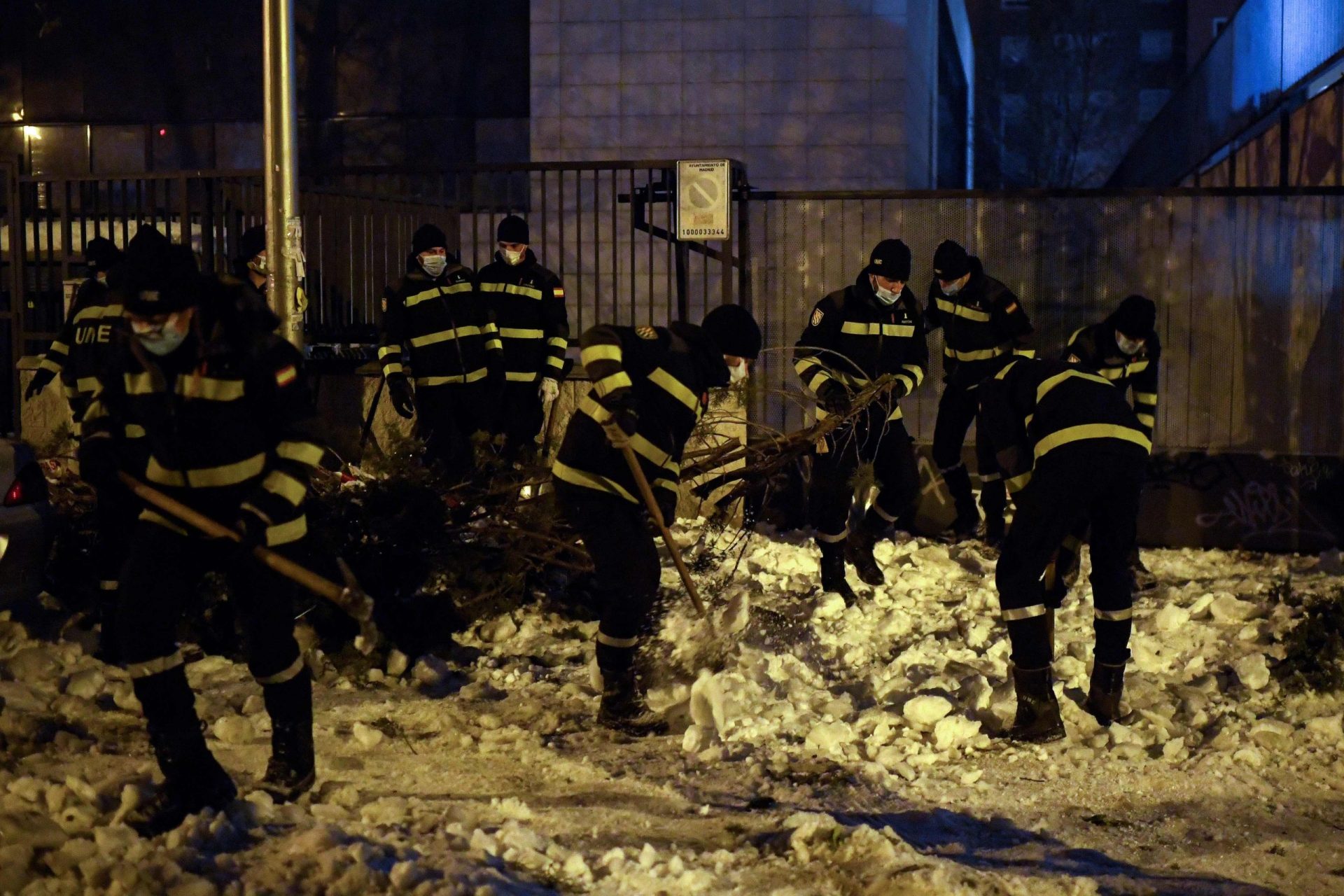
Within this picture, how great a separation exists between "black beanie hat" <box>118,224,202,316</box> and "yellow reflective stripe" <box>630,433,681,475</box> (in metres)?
1.94

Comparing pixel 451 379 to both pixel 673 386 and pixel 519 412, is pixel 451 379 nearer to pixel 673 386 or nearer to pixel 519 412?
pixel 519 412

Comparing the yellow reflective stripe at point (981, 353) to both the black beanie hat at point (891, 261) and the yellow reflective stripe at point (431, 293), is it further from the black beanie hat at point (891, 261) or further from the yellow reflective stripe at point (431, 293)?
the yellow reflective stripe at point (431, 293)

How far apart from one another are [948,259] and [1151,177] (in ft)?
66.3

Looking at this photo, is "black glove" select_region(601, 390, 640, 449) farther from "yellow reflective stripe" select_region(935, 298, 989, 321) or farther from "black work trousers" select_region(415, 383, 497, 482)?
"yellow reflective stripe" select_region(935, 298, 989, 321)

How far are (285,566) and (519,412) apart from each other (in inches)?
188

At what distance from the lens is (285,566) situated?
4957 mm

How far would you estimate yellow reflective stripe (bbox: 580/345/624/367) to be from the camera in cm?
597

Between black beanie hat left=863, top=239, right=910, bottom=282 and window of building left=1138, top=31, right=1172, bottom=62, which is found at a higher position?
window of building left=1138, top=31, right=1172, bottom=62

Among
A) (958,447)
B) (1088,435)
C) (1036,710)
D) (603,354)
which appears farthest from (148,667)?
(958,447)

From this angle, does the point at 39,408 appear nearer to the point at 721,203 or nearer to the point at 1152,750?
the point at 721,203

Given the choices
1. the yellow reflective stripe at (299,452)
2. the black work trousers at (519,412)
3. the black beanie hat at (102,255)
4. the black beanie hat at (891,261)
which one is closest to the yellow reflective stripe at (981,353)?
the black beanie hat at (891,261)

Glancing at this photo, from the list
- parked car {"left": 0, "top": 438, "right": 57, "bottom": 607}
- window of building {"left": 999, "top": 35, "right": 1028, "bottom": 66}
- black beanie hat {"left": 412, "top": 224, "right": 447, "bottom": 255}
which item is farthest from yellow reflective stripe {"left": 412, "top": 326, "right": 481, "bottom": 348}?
window of building {"left": 999, "top": 35, "right": 1028, "bottom": 66}

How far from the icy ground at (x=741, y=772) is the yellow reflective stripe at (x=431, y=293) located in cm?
240

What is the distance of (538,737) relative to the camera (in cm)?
616
